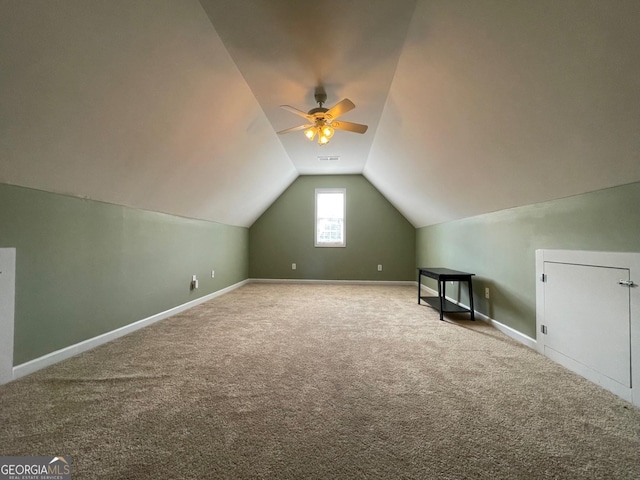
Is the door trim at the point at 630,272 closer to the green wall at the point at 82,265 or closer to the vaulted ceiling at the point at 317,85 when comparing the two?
the vaulted ceiling at the point at 317,85

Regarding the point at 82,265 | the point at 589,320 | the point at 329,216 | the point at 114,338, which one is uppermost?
the point at 329,216

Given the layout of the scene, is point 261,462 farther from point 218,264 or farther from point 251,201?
point 251,201

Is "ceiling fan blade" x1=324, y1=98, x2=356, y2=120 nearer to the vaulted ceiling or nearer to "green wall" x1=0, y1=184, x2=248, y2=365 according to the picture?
the vaulted ceiling

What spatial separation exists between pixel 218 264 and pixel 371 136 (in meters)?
3.53

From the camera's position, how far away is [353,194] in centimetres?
622

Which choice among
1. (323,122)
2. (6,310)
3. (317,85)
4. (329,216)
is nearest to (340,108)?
(323,122)

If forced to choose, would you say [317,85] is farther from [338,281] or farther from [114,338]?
[338,281]

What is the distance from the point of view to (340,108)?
247 cm

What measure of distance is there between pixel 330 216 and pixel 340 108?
3903mm

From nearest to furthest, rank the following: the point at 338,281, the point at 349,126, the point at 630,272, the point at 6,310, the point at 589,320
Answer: the point at 630,272
the point at 6,310
the point at 589,320
the point at 349,126
the point at 338,281

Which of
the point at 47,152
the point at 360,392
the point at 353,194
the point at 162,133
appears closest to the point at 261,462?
the point at 360,392

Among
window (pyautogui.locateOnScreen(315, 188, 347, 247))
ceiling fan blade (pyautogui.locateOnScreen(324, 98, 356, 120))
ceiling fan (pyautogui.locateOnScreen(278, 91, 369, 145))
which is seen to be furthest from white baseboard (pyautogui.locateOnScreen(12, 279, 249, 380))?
window (pyautogui.locateOnScreen(315, 188, 347, 247))

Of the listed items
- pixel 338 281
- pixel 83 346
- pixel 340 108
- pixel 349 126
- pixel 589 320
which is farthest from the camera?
pixel 338 281

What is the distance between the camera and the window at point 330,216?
20.5ft
